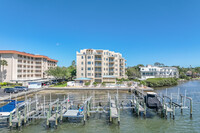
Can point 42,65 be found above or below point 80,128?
above

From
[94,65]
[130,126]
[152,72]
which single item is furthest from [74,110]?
[152,72]

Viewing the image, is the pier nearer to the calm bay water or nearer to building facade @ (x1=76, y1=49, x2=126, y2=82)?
the calm bay water

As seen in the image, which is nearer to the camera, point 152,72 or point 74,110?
point 74,110

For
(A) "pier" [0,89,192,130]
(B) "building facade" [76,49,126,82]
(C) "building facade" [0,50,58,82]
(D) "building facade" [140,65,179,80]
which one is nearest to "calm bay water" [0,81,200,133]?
(A) "pier" [0,89,192,130]

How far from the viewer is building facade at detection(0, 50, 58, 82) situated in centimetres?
6328

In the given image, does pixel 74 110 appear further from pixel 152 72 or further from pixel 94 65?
pixel 152 72

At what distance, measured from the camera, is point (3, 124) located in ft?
64.7

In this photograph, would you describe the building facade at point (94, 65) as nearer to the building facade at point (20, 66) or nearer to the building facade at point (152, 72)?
the building facade at point (152, 72)

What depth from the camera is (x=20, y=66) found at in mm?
69812

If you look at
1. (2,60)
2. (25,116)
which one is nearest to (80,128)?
(25,116)

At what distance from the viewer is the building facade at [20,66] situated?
63281mm

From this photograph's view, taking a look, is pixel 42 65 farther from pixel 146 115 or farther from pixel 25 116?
pixel 146 115

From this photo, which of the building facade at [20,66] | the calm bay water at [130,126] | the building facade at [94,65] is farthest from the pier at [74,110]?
the building facade at [20,66]

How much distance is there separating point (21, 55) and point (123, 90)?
6129 cm
